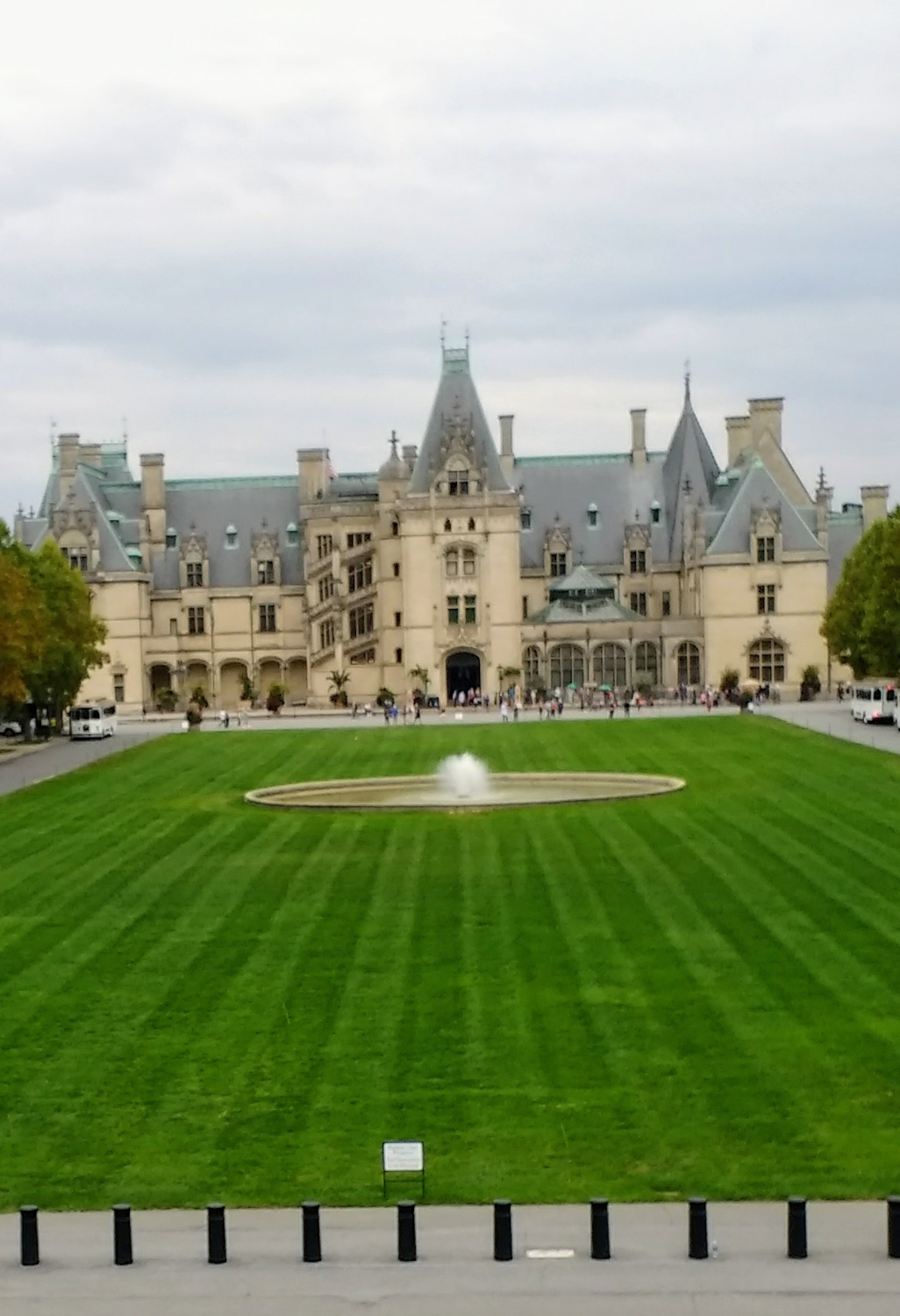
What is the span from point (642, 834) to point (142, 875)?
1145 centimetres

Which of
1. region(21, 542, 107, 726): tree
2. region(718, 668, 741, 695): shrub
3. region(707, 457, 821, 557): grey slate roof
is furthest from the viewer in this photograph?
region(707, 457, 821, 557): grey slate roof

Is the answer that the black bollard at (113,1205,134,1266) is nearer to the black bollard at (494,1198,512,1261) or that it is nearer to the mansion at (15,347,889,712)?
the black bollard at (494,1198,512,1261)

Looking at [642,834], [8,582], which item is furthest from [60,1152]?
[8,582]

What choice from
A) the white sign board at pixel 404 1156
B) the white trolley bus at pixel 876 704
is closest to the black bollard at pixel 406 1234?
the white sign board at pixel 404 1156

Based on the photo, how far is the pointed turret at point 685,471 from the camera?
12425 centimetres

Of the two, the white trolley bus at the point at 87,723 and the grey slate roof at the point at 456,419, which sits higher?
the grey slate roof at the point at 456,419

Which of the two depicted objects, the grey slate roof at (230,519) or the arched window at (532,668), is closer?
the arched window at (532,668)

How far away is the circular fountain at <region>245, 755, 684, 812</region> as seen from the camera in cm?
5041

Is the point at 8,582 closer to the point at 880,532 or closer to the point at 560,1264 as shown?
the point at 880,532

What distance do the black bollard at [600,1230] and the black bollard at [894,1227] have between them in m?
2.48

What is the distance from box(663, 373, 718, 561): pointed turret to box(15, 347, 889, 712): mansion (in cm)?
15

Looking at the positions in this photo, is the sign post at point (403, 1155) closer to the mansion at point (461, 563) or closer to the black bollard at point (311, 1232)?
the black bollard at point (311, 1232)

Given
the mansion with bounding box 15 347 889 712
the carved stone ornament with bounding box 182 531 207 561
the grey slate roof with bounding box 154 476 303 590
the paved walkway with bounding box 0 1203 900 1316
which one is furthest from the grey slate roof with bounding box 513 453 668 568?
the paved walkway with bounding box 0 1203 900 1316

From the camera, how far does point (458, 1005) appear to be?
86.3ft
